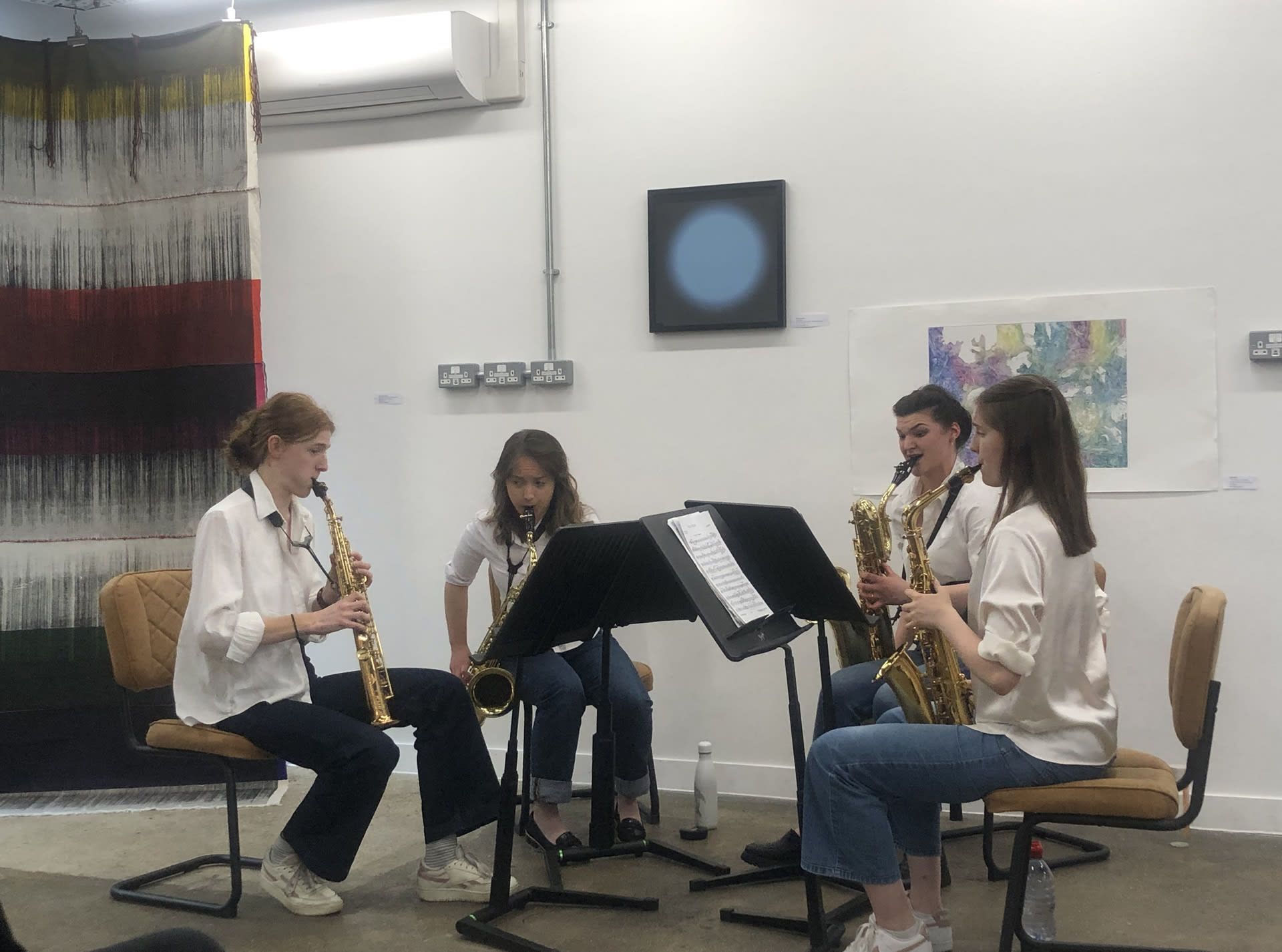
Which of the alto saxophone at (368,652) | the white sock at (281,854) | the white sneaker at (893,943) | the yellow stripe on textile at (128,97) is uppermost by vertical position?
the yellow stripe on textile at (128,97)

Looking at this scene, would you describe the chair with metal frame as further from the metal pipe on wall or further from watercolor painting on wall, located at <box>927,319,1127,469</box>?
the metal pipe on wall

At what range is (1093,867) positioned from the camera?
314 centimetres

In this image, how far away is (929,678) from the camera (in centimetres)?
267

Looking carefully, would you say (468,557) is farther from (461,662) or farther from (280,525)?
(280,525)

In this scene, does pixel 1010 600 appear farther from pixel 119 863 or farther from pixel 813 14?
pixel 119 863

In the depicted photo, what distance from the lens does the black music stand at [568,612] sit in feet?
8.48

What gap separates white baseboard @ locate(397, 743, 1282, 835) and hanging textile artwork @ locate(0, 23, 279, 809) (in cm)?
121

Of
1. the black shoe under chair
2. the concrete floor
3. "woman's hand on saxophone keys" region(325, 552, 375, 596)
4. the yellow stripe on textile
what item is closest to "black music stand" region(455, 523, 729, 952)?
the concrete floor

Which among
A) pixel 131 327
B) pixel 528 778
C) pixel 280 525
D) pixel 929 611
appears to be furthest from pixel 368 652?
pixel 131 327

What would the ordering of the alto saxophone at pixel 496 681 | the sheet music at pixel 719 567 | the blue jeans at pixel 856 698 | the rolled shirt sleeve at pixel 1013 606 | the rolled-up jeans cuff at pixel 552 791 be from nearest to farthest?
the rolled shirt sleeve at pixel 1013 606, the sheet music at pixel 719 567, the blue jeans at pixel 856 698, the rolled-up jeans cuff at pixel 552 791, the alto saxophone at pixel 496 681

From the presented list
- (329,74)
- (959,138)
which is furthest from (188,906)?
(959,138)

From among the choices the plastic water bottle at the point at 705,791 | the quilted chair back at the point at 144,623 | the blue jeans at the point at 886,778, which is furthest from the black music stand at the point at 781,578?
the quilted chair back at the point at 144,623

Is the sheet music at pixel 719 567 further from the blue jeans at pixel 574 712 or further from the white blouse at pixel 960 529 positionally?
the blue jeans at pixel 574 712

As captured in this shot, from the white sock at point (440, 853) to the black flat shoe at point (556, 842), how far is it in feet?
0.96
